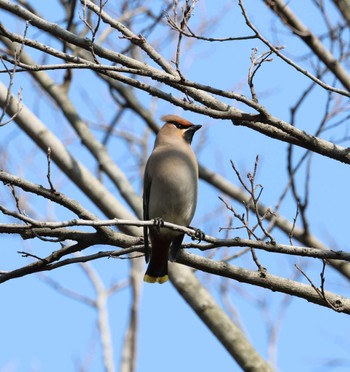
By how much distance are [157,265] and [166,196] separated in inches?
20.5

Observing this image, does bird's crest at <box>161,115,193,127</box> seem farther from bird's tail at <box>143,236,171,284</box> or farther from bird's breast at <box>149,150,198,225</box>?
bird's tail at <box>143,236,171,284</box>

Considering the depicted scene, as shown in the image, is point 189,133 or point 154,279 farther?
point 189,133

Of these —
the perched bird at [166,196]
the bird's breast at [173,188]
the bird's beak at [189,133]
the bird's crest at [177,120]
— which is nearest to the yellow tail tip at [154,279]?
the perched bird at [166,196]

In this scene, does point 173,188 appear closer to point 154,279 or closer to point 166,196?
point 166,196

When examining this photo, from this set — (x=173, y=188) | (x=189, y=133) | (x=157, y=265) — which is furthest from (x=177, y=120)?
(x=157, y=265)

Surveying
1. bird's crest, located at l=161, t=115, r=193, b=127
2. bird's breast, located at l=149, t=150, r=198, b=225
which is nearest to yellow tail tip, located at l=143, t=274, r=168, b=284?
bird's breast, located at l=149, t=150, r=198, b=225

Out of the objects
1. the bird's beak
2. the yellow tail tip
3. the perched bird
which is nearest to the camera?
the perched bird

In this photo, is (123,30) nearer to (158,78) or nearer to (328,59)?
(158,78)

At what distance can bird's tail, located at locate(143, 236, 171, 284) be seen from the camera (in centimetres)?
586

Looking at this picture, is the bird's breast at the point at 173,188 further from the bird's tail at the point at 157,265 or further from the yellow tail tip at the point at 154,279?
the yellow tail tip at the point at 154,279

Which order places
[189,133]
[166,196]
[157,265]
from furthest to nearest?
[189,133], [157,265], [166,196]

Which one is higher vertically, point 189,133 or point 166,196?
point 189,133

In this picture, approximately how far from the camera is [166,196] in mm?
5840

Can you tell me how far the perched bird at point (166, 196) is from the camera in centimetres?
582
